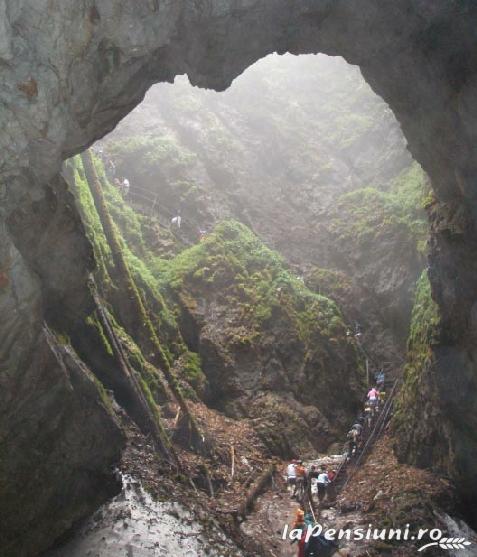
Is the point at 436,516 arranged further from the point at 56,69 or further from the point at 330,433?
the point at 56,69

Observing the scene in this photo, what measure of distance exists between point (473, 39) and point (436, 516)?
38.0ft

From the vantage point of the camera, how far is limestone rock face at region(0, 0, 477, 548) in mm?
8242

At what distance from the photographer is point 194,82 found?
517 inches

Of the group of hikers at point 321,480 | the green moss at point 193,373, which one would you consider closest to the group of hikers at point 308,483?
the group of hikers at point 321,480

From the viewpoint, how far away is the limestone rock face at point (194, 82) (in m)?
8.24

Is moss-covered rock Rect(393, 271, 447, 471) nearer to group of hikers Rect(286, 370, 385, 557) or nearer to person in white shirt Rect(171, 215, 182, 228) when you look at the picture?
group of hikers Rect(286, 370, 385, 557)

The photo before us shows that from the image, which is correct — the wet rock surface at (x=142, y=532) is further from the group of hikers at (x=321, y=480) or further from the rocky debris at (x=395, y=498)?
the rocky debris at (x=395, y=498)

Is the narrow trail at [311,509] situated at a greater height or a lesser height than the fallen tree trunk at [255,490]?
lesser

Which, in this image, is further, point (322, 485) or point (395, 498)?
point (322, 485)

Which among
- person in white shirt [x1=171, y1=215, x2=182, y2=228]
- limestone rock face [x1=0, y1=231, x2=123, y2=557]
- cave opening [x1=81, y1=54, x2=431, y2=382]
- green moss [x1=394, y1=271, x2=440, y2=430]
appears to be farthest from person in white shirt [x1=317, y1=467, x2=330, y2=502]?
person in white shirt [x1=171, y1=215, x2=182, y2=228]

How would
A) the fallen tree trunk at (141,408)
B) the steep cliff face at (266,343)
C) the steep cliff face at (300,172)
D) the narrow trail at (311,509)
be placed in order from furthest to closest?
the steep cliff face at (300,172), the steep cliff face at (266,343), the fallen tree trunk at (141,408), the narrow trail at (311,509)

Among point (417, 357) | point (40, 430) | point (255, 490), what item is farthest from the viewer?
point (417, 357)

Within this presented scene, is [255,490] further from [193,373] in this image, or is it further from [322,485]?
[193,373]

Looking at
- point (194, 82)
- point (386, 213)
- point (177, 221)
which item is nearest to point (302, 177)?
point (386, 213)
